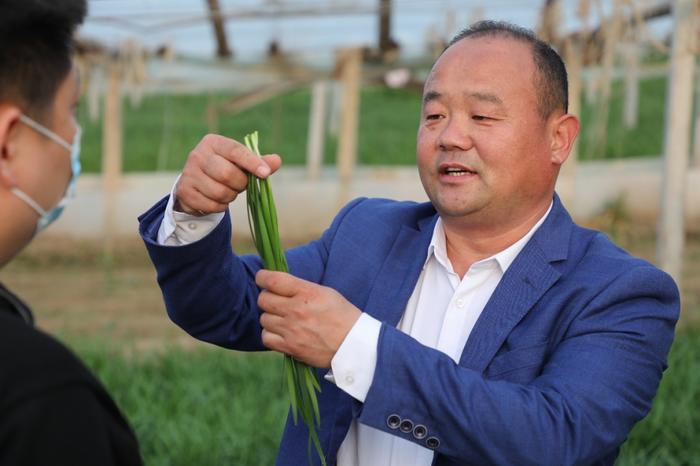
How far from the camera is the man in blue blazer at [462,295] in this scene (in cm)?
208

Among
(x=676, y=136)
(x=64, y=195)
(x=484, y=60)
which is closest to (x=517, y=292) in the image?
(x=484, y=60)

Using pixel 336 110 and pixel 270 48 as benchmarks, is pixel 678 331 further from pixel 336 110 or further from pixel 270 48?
pixel 336 110

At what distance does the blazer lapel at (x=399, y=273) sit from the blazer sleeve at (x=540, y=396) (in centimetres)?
30

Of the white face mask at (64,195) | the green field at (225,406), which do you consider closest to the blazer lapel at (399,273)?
the white face mask at (64,195)

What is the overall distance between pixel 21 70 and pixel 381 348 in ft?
2.81

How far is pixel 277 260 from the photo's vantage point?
2320mm

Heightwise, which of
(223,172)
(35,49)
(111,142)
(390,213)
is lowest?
(111,142)

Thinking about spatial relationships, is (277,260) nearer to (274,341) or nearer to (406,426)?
(274,341)

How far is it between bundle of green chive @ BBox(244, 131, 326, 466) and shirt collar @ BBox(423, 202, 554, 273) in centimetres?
37

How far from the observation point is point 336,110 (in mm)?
15688

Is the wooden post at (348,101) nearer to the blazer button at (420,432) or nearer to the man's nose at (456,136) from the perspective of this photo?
the man's nose at (456,136)

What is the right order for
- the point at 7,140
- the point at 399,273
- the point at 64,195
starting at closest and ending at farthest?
1. the point at 7,140
2. the point at 64,195
3. the point at 399,273

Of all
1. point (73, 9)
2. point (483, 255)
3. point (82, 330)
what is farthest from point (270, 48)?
point (73, 9)

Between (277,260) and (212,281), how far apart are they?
0.17m
